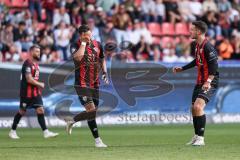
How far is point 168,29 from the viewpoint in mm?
27406

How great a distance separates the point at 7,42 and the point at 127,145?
999 centimetres

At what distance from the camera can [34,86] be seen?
17.6 metres

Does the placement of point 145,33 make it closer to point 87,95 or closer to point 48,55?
point 48,55

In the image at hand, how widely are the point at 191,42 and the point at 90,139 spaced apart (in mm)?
10421

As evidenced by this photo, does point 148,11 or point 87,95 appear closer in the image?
point 87,95

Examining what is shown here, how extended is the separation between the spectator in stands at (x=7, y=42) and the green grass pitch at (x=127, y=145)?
4062 millimetres

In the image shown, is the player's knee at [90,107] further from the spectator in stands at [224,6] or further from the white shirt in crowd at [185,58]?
the spectator in stands at [224,6]

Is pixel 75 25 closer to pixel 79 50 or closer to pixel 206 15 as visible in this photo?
pixel 206 15

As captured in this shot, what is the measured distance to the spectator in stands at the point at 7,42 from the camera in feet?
75.9

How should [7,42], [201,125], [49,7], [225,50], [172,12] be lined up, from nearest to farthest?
[201,125], [7,42], [49,7], [225,50], [172,12]

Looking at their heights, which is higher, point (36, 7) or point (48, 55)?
point (36, 7)

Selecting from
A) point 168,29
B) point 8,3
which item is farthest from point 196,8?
point 8,3

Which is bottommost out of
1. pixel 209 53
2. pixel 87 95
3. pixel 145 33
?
pixel 145 33

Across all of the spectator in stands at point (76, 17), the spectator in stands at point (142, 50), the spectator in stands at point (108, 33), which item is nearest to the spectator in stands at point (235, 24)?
the spectator in stands at point (142, 50)
